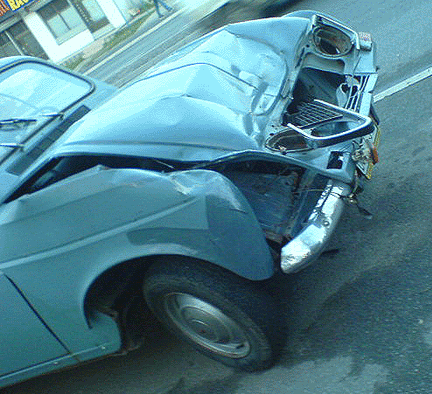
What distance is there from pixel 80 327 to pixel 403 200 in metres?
2.13

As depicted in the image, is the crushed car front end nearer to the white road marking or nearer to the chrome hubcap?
the chrome hubcap

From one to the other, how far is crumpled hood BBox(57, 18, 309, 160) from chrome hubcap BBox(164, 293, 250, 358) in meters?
0.70

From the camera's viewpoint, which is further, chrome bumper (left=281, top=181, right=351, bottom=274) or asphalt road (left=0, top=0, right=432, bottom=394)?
asphalt road (left=0, top=0, right=432, bottom=394)

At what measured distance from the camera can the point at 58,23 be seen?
2739cm

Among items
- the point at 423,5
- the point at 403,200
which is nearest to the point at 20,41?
the point at 423,5

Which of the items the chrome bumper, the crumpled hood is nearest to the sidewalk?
Result: the crumpled hood

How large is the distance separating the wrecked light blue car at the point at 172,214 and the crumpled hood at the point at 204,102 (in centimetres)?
1

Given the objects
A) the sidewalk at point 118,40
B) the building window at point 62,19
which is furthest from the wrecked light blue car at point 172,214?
the building window at point 62,19

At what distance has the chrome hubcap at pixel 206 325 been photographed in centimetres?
241

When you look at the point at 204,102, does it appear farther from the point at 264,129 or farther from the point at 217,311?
the point at 217,311

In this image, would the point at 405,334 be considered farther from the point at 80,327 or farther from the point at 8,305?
the point at 8,305

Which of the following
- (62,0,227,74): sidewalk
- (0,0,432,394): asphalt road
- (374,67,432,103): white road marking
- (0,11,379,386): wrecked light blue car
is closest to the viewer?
(0,11,379,386): wrecked light blue car

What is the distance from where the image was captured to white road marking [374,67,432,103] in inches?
184

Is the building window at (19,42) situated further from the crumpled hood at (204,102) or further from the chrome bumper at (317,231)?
the chrome bumper at (317,231)
